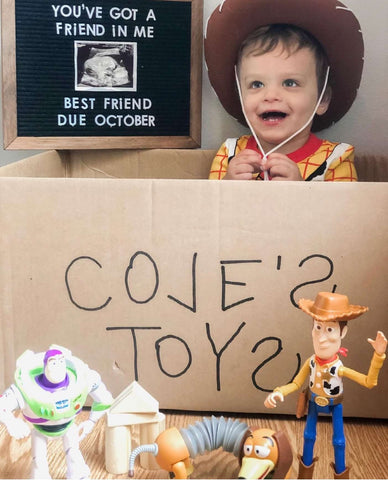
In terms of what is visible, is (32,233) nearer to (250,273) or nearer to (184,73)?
(250,273)

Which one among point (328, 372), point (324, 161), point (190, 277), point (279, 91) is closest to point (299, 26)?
point (279, 91)

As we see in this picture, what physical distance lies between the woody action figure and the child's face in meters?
0.45

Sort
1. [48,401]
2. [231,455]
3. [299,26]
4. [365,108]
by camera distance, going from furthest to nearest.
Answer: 1. [365,108]
2. [299,26]
3. [231,455]
4. [48,401]

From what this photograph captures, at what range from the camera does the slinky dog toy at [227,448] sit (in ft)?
1.98

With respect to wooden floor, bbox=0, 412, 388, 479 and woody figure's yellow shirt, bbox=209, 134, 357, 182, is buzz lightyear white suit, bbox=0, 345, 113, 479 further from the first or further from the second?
woody figure's yellow shirt, bbox=209, 134, 357, 182

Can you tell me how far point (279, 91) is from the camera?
39.2 inches

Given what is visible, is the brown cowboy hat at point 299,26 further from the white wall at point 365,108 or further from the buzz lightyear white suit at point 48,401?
the buzz lightyear white suit at point 48,401

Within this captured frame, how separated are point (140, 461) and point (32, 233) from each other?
0.94ft

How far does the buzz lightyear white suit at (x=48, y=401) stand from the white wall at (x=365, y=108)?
0.61 meters

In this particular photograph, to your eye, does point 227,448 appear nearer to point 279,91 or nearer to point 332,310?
point 332,310

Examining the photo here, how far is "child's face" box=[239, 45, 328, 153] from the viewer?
986mm

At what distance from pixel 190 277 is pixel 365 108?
0.55m

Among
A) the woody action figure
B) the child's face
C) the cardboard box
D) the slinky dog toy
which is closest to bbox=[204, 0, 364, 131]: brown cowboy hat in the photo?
the child's face

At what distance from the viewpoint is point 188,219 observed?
0.74m
